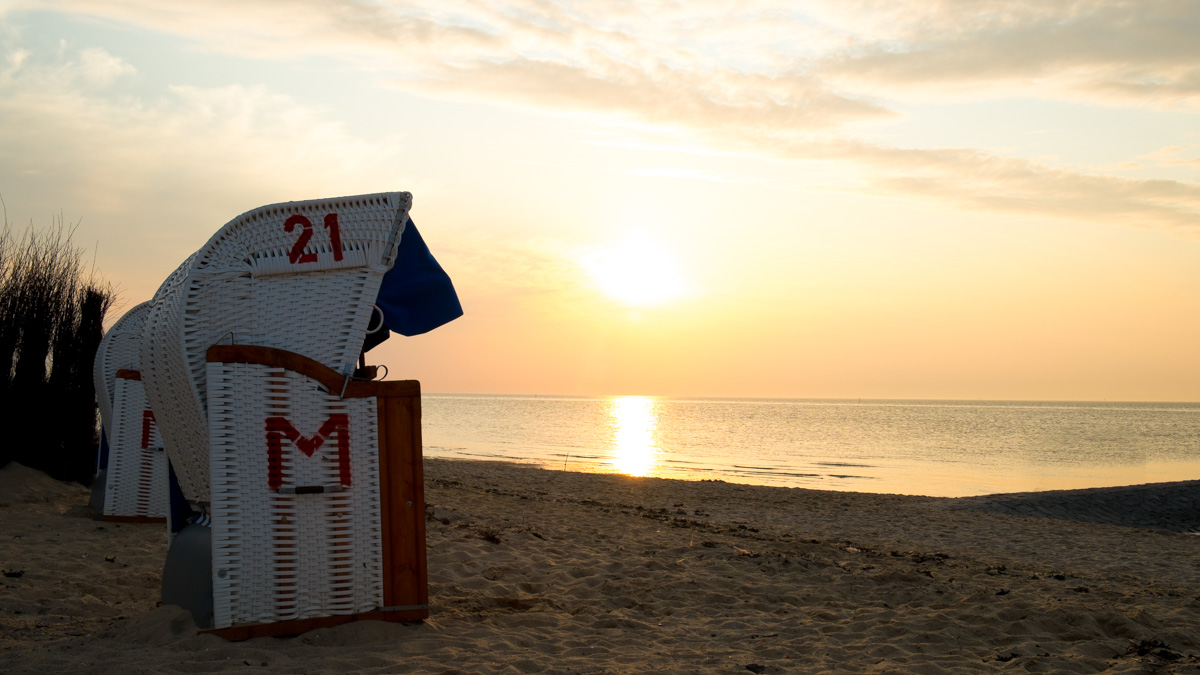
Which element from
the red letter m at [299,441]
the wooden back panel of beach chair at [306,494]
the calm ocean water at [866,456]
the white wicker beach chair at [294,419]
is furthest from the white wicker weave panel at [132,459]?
the calm ocean water at [866,456]

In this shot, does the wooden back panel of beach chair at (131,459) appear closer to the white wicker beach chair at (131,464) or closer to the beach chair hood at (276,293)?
the white wicker beach chair at (131,464)

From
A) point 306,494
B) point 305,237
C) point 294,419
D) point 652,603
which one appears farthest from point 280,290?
point 652,603

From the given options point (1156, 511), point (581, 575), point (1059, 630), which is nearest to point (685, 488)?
point (1156, 511)

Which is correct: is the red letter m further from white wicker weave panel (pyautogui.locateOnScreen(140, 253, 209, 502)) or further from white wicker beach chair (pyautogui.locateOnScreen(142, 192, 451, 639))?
white wicker weave panel (pyautogui.locateOnScreen(140, 253, 209, 502))

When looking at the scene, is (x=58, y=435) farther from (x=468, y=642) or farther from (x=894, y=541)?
(x=894, y=541)

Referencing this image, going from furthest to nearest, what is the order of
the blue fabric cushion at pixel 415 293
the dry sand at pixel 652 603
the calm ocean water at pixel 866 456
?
the calm ocean water at pixel 866 456 → the blue fabric cushion at pixel 415 293 → the dry sand at pixel 652 603

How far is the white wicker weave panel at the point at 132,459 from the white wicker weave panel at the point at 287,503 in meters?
5.17

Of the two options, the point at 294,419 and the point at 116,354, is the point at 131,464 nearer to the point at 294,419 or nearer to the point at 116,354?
the point at 116,354

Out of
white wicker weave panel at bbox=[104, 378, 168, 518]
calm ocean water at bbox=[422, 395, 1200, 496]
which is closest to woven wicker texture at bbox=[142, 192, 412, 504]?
white wicker weave panel at bbox=[104, 378, 168, 518]

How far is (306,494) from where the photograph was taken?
4137 millimetres

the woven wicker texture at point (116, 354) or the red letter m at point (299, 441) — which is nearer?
the red letter m at point (299, 441)

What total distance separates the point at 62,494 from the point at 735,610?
9247 millimetres

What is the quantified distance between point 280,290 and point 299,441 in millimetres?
826

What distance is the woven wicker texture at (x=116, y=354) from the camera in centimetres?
896
